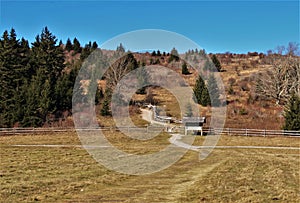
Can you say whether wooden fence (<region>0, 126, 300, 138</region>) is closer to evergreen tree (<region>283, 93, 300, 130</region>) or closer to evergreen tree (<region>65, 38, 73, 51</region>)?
evergreen tree (<region>283, 93, 300, 130</region>)

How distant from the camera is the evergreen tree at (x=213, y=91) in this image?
6310cm

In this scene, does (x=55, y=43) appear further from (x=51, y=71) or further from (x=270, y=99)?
(x=270, y=99)

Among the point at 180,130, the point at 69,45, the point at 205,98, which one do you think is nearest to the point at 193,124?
the point at 180,130

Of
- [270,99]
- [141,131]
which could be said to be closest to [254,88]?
[270,99]

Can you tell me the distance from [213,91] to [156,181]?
51.0m

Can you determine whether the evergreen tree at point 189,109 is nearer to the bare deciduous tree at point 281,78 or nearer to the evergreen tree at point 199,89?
the evergreen tree at point 199,89

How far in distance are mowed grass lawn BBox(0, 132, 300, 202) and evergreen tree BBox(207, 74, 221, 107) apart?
131ft

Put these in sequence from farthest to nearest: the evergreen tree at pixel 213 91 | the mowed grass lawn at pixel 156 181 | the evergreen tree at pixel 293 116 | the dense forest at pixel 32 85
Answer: the evergreen tree at pixel 213 91 < the dense forest at pixel 32 85 < the evergreen tree at pixel 293 116 < the mowed grass lawn at pixel 156 181

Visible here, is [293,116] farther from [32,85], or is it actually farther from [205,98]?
[32,85]

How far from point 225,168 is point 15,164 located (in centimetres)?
1205

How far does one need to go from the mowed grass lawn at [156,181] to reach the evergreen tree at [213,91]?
40.0 metres

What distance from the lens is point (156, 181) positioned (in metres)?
15.3

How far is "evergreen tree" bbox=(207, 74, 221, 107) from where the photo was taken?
63100 millimetres

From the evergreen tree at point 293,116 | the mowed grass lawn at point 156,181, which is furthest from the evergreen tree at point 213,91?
the mowed grass lawn at point 156,181
